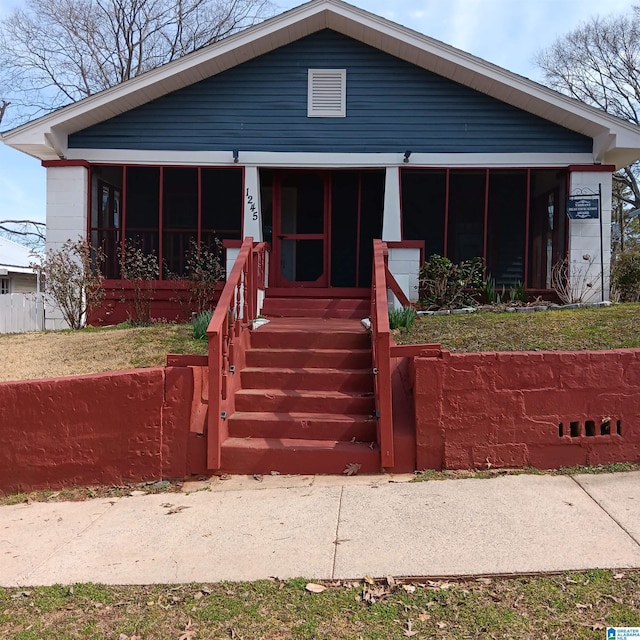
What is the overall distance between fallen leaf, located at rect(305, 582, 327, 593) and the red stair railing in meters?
1.96

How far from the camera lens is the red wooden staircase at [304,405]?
17.0ft

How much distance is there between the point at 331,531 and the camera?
13.1 ft

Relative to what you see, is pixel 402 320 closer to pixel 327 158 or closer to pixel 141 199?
pixel 327 158

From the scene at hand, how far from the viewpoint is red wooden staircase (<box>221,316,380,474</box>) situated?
5.18 metres

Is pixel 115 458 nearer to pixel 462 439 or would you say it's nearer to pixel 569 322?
pixel 462 439

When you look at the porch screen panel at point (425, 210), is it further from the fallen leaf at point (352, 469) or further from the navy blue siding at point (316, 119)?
the fallen leaf at point (352, 469)

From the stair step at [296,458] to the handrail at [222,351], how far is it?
0.17 meters

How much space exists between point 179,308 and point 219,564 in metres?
6.90

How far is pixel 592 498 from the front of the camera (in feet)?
14.3

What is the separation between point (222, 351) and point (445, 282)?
475cm

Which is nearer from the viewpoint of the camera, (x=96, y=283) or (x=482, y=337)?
(x=482, y=337)

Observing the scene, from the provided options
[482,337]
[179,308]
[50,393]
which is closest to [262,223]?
[179,308]

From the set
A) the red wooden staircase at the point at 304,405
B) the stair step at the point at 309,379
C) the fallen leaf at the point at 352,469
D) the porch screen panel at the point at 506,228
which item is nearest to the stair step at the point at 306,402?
the red wooden staircase at the point at 304,405

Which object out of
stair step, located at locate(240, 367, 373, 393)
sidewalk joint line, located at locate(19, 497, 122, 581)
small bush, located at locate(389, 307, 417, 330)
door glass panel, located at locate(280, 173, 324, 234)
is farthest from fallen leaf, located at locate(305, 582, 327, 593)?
door glass panel, located at locate(280, 173, 324, 234)
